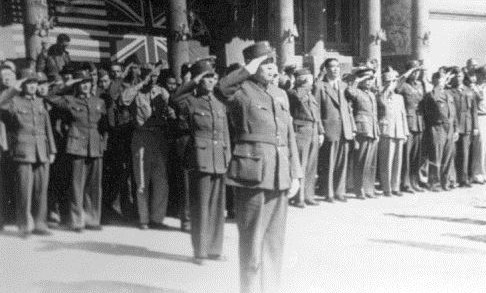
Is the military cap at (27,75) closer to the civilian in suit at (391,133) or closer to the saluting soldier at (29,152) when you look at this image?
the saluting soldier at (29,152)

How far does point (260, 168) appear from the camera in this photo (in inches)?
176

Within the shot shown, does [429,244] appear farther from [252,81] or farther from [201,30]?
[201,30]

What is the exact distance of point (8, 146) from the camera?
6.16m

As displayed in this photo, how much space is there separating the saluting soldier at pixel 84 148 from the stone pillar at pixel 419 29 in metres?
7.52

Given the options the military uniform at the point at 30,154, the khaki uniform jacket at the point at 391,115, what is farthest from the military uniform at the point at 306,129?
the military uniform at the point at 30,154

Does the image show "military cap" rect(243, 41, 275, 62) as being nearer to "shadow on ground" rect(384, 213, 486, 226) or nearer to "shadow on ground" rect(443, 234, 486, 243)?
"shadow on ground" rect(443, 234, 486, 243)

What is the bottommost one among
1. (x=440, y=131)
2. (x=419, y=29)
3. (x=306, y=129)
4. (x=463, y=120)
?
(x=440, y=131)

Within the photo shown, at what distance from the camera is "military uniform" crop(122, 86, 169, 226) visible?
23.3 ft

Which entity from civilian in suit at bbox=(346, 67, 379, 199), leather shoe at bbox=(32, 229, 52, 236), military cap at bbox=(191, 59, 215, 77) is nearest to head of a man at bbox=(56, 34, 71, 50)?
leather shoe at bbox=(32, 229, 52, 236)

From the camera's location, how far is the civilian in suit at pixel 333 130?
8805mm

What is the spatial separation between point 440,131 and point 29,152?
6026mm

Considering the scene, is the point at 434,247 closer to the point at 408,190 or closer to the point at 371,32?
the point at 408,190

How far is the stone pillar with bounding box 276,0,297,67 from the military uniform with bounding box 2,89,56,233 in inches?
186

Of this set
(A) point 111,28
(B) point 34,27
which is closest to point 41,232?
(B) point 34,27
